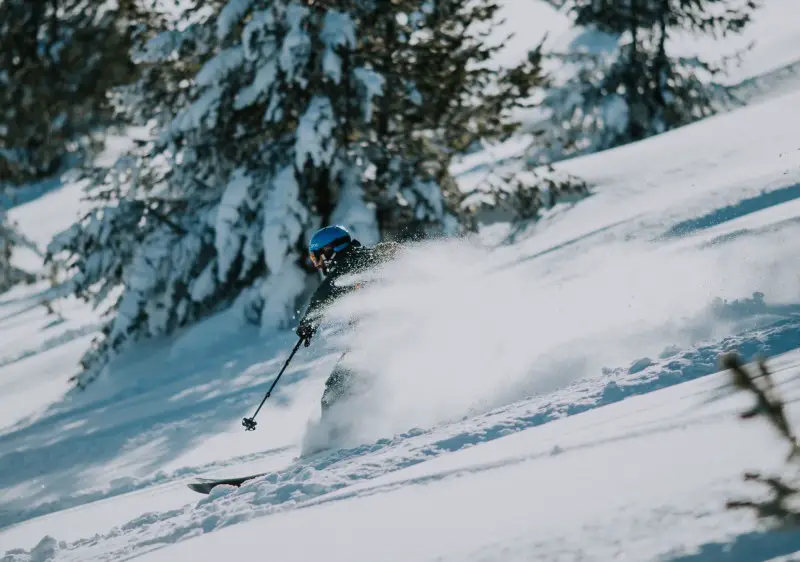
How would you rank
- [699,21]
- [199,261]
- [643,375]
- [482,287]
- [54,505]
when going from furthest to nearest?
[699,21] → [199,261] → [482,287] → [54,505] → [643,375]

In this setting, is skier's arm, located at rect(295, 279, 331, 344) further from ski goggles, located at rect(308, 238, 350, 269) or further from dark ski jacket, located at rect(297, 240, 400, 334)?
ski goggles, located at rect(308, 238, 350, 269)

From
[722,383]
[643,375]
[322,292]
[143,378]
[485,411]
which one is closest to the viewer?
[722,383]

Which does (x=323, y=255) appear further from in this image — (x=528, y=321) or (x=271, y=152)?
(x=271, y=152)

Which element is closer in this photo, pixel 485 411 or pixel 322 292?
pixel 485 411

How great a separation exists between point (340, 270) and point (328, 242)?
0.29 meters

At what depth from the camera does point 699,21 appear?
21828 millimetres

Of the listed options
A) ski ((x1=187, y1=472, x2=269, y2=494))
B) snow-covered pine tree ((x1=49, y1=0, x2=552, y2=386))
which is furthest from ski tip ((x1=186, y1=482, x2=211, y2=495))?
snow-covered pine tree ((x1=49, y1=0, x2=552, y2=386))

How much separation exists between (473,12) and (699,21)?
9789 millimetres

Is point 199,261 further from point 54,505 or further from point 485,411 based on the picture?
point 485,411

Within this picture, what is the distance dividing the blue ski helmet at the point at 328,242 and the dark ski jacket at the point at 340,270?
0.18 ft

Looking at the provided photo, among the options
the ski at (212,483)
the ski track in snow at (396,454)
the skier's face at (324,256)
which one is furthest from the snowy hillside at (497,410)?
the skier's face at (324,256)

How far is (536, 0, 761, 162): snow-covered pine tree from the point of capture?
21469 millimetres

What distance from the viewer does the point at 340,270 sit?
7.34m

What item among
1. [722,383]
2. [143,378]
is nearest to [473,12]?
[143,378]
